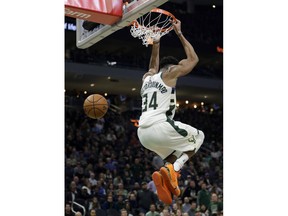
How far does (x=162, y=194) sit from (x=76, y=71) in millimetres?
16286

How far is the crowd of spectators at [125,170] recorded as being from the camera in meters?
15.0

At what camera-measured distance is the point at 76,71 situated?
78.3 ft

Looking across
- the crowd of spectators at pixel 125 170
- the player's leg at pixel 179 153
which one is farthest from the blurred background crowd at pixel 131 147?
the player's leg at pixel 179 153

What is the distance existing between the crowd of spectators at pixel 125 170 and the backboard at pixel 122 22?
3729mm

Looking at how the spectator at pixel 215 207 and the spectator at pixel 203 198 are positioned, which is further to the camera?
the spectator at pixel 203 198

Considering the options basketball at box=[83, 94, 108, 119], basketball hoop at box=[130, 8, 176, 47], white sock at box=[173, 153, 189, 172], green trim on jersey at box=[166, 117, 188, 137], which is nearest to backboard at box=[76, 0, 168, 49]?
basketball hoop at box=[130, 8, 176, 47]

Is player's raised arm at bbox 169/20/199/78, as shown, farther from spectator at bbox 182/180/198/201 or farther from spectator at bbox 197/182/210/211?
spectator at bbox 182/180/198/201

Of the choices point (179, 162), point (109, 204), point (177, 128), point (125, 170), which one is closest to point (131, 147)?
point (125, 170)

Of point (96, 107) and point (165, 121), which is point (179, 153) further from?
point (96, 107)

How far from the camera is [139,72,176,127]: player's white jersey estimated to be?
7875 mm

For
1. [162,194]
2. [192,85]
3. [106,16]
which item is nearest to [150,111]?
[162,194]

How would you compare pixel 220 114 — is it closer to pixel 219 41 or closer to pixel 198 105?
pixel 198 105

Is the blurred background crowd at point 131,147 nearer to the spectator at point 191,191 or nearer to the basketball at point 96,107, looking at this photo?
the spectator at point 191,191
